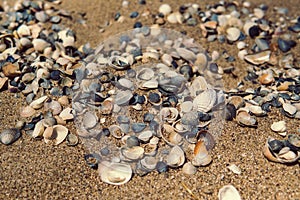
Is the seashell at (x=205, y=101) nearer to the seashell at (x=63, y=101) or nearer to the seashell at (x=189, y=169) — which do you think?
the seashell at (x=189, y=169)

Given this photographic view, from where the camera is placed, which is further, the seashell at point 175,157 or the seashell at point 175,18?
the seashell at point 175,18

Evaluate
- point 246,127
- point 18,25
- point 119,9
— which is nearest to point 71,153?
point 246,127

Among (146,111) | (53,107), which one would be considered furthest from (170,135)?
(53,107)

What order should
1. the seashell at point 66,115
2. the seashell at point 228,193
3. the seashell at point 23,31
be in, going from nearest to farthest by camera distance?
the seashell at point 228,193 → the seashell at point 66,115 → the seashell at point 23,31

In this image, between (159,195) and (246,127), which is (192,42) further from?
(159,195)

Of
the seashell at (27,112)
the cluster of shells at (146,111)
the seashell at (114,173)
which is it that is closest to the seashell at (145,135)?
the cluster of shells at (146,111)
